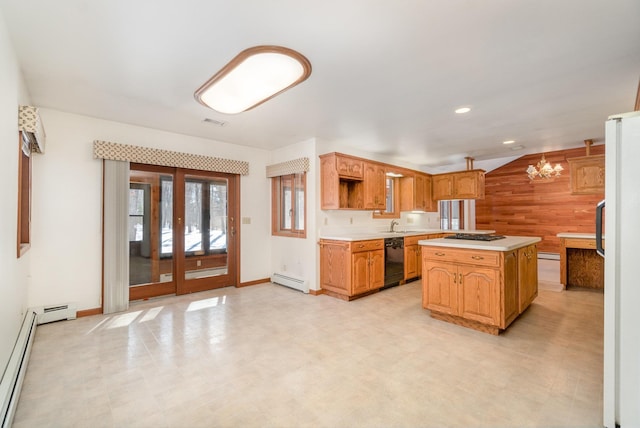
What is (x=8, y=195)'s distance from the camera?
212cm

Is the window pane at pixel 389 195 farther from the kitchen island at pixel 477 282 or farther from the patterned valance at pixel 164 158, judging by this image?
the patterned valance at pixel 164 158

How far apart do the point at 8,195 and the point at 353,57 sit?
107 inches

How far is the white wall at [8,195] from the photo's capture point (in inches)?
74.6

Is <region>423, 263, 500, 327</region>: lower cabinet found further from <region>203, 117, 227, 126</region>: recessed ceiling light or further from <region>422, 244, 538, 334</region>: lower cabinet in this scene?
<region>203, 117, 227, 126</region>: recessed ceiling light

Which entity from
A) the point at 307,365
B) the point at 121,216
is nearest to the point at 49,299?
the point at 121,216

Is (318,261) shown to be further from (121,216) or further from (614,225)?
(614,225)

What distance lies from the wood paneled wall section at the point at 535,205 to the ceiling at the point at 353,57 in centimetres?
492

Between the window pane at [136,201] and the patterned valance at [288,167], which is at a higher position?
the patterned valance at [288,167]

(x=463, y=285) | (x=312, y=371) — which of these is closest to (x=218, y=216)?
(x=312, y=371)

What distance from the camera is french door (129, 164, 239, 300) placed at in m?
4.20

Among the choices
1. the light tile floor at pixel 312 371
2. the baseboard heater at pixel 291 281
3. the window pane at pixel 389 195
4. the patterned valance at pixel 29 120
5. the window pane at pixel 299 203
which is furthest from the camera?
the window pane at pixel 389 195

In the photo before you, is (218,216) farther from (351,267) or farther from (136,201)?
(351,267)

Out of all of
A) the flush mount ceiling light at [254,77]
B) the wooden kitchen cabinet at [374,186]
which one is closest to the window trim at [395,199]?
the wooden kitchen cabinet at [374,186]

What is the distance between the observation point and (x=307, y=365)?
7.92ft
